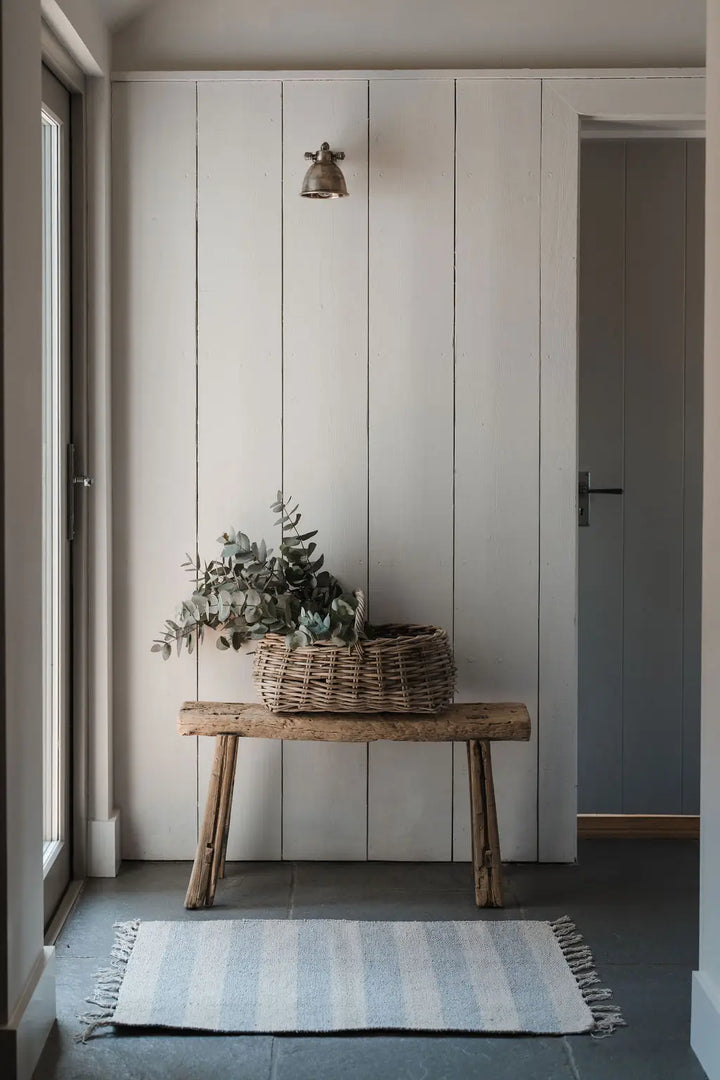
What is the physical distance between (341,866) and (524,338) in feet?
4.88

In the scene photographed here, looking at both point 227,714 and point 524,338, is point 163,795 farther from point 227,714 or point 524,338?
point 524,338

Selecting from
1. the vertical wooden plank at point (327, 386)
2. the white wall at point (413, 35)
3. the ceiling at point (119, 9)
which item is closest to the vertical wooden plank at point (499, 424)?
the white wall at point (413, 35)

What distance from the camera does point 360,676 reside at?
9.36 feet

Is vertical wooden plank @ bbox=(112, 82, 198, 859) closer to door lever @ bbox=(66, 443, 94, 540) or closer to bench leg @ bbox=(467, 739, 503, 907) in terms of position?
door lever @ bbox=(66, 443, 94, 540)

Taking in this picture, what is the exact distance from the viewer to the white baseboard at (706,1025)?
2.11 metres

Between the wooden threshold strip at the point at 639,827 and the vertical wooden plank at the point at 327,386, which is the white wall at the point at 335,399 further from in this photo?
the wooden threshold strip at the point at 639,827

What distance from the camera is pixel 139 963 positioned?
2.58m

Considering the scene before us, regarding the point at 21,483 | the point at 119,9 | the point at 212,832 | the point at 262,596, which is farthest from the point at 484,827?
the point at 119,9

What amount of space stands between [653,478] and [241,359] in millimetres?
1389

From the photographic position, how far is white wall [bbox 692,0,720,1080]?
2.14m

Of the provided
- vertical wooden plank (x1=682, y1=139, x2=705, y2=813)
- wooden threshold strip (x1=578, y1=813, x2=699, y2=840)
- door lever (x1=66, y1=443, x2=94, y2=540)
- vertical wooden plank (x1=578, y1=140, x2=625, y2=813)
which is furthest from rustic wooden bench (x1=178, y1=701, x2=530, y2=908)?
vertical wooden plank (x1=682, y1=139, x2=705, y2=813)

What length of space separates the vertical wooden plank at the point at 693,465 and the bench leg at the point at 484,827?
45.0 inches

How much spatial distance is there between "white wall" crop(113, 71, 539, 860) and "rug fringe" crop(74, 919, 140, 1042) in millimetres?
522

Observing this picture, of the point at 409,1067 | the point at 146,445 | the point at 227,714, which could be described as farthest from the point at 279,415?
the point at 409,1067
